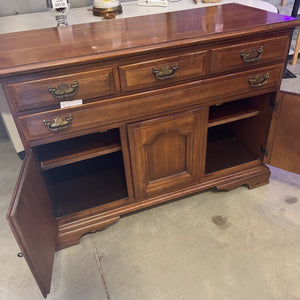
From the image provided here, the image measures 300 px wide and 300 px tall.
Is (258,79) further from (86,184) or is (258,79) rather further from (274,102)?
(86,184)

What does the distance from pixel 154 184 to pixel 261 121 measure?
0.64m

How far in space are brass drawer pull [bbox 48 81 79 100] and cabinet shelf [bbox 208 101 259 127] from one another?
0.65 meters

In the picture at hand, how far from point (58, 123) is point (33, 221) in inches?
13.8

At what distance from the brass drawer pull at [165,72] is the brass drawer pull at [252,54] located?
1.01ft

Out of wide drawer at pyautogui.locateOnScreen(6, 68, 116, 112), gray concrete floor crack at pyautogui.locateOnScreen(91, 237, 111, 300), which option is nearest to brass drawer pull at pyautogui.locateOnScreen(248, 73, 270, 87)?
wide drawer at pyautogui.locateOnScreen(6, 68, 116, 112)

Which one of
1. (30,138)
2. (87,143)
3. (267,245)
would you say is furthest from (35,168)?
(267,245)

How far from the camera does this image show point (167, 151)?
4.44ft

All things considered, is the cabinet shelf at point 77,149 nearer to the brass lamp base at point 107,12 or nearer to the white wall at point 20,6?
the brass lamp base at point 107,12

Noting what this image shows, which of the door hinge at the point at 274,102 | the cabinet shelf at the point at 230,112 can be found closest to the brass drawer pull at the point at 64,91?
the cabinet shelf at the point at 230,112

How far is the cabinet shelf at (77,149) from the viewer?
3.98ft

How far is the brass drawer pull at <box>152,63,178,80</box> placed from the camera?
1.10m

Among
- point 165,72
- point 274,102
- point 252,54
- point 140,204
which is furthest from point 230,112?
point 140,204

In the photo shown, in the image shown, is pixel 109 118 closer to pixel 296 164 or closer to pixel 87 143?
pixel 87 143

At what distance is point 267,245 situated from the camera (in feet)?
4.40
